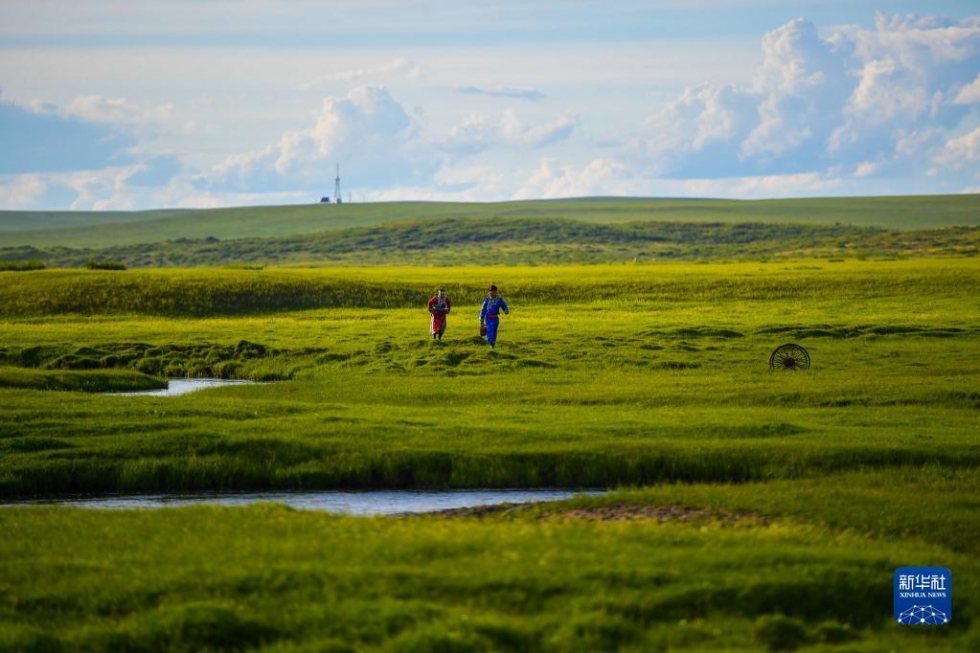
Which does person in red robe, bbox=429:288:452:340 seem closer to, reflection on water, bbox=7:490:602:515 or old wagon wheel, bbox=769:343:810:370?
old wagon wheel, bbox=769:343:810:370

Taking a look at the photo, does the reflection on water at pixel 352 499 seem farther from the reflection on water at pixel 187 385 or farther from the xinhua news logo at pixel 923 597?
the reflection on water at pixel 187 385

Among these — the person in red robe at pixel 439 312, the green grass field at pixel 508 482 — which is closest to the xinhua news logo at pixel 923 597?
the green grass field at pixel 508 482

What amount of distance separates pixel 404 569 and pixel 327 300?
61356mm

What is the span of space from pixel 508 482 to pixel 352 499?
3.33 metres

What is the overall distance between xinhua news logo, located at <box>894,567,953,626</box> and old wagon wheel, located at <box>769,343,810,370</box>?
1054 inches

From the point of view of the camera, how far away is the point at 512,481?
85.0ft

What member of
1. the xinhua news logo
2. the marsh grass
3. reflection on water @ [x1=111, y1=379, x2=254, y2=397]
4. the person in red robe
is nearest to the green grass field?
the marsh grass

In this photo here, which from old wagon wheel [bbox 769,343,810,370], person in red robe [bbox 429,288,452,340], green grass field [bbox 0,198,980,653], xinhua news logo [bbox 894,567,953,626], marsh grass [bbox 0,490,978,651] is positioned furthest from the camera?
person in red robe [bbox 429,288,452,340]

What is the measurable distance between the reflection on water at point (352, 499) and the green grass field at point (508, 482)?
0.61m

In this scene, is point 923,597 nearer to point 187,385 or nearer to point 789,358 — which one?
point 789,358

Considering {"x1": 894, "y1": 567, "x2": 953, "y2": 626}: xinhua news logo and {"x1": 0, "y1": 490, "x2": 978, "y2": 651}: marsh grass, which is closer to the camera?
{"x1": 0, "y1": 490, "x2": 978, "y2": 651}: marsh grass

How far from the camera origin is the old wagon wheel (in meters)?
42.8

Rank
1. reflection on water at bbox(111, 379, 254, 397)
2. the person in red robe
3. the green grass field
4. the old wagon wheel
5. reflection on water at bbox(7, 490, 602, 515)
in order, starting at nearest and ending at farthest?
the green grass field, reflection on water at bbox(7, 490, 602, 515), reflection on water at bbox(111, 379, 254, 397), the old wagon wheel, the person in red robe

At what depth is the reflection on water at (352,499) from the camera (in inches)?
937
